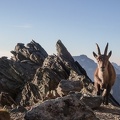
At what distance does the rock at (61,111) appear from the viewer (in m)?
11.4

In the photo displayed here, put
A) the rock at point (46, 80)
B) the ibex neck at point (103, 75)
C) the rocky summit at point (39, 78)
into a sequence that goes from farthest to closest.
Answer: the rock at point (46, 80), the rocky summit at point (39, 78), the ibex neck at point (103, 75)

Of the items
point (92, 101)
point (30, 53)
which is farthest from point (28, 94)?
point (92, 101)

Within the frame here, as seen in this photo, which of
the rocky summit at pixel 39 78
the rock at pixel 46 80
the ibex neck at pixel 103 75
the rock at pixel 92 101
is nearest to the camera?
the rock at pixel 92 101

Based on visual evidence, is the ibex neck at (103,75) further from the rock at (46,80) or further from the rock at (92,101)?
the rock at (46,80)

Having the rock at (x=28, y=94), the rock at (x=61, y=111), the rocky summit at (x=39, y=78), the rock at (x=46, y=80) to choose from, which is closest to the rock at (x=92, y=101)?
the rocky summit at (x=39, y=78)

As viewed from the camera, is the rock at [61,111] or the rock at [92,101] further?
the rock at [92,101]

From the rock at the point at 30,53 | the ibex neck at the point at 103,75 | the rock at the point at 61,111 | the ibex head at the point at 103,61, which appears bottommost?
the rock at the point at 61,111

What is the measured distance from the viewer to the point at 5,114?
1180cm

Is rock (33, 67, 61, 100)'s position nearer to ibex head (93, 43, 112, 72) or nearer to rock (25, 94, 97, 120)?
ibex head (93, 43, 112, 72)

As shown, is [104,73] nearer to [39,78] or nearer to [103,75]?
[103,75]

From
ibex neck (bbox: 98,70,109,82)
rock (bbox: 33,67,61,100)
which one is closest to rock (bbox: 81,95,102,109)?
ibex neck (bbox: 98,70,109,82)

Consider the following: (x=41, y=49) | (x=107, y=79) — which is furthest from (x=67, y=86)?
(x=41, y=49)

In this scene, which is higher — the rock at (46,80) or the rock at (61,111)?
the rock at (46,80)

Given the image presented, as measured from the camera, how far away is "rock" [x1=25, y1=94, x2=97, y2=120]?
11398mm
